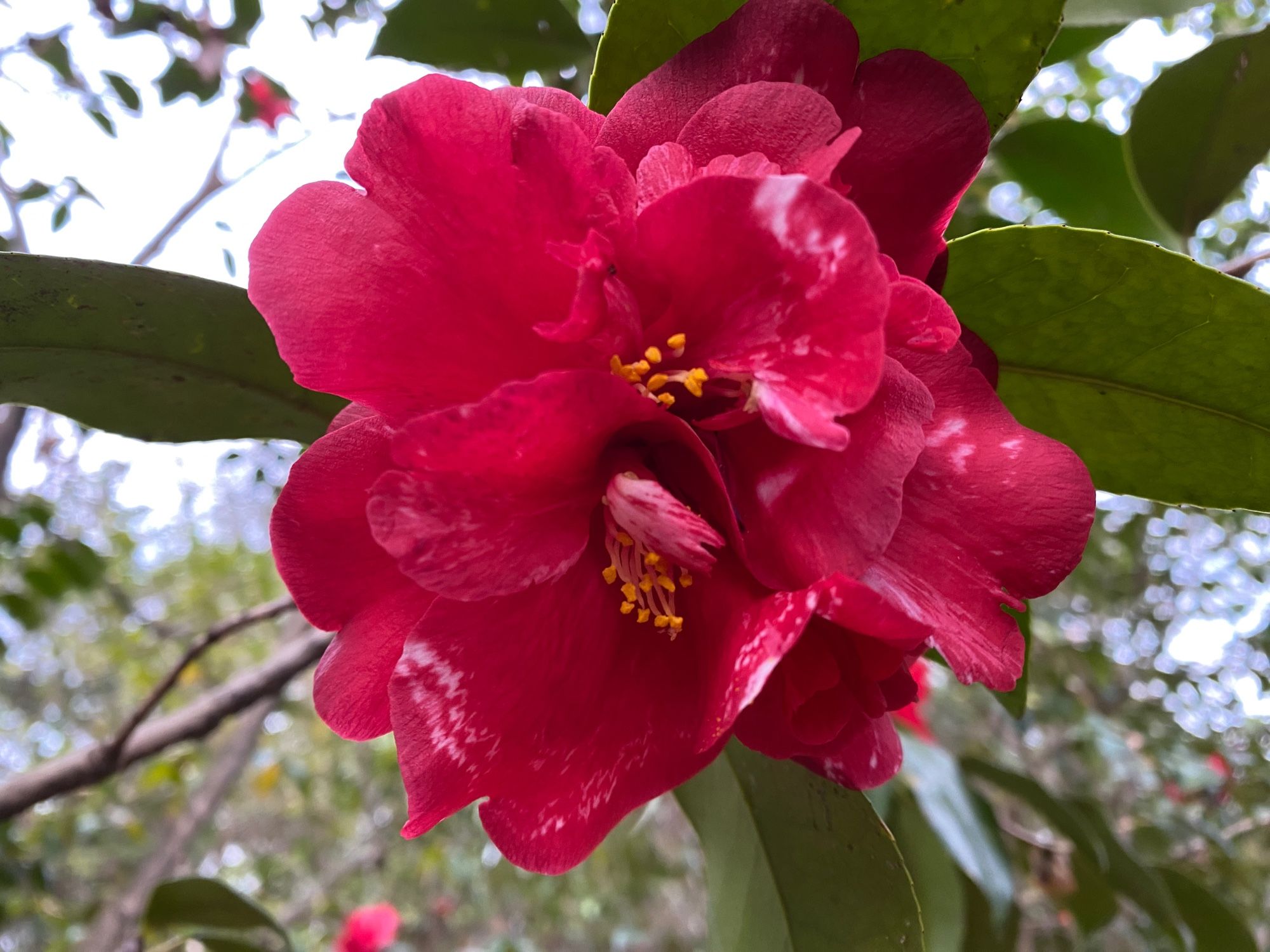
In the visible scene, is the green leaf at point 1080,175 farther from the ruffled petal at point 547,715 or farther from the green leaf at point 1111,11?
the ruffled petal at point 547,715

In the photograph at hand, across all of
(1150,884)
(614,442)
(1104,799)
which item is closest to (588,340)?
(614,442)

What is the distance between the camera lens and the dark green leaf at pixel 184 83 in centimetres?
199

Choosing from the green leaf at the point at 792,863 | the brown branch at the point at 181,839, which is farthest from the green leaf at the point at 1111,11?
the brown branch at the point at 181,839

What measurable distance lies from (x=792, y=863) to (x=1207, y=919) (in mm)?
1208

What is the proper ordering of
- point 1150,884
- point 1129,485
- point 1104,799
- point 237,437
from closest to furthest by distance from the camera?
point 1129,485, point 237,437, point 1150,884, point 1104,799

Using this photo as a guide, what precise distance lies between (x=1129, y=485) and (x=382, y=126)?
640 millimetres

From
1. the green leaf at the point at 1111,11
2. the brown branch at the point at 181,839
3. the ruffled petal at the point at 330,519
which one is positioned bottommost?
the brown branch at the point at 181,839

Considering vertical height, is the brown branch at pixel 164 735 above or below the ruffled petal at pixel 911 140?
below

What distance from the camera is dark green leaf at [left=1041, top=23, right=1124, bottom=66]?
39.3 inches

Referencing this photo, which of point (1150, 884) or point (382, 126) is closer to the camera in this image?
point (382, 126)

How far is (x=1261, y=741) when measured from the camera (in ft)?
10.6

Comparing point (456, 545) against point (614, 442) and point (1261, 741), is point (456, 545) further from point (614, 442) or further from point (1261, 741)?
point (1261, 741)

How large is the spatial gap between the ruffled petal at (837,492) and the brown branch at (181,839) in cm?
175

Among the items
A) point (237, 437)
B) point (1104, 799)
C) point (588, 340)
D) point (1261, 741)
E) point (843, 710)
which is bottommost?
point (1104, 799)
